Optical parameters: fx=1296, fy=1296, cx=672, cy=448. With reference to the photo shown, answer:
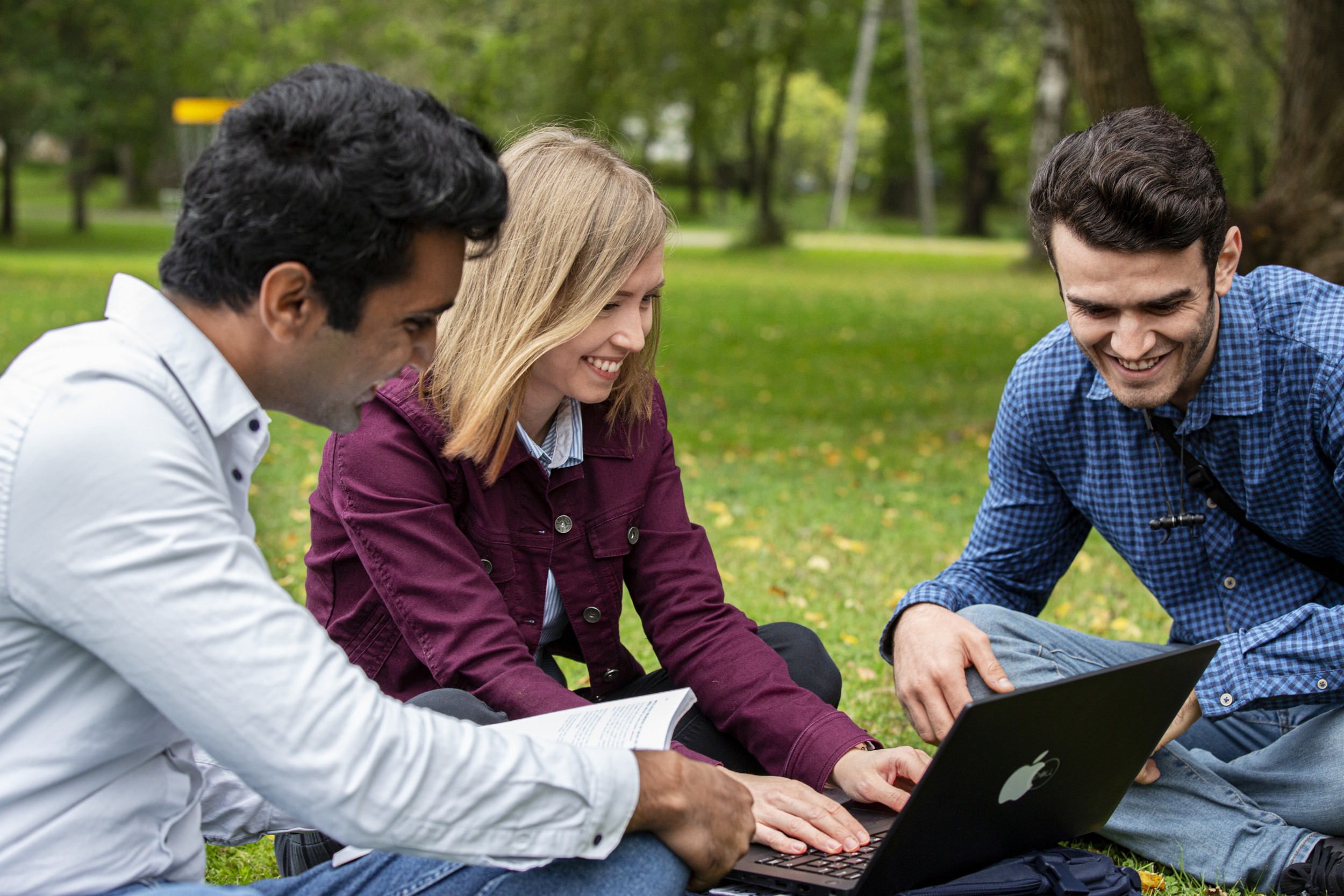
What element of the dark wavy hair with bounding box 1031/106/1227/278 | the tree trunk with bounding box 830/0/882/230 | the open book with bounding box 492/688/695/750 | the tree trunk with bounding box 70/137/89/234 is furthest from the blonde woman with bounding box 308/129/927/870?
the tree trunk with bounding box 70/137/89/234

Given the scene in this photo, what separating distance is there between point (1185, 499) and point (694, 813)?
168cm

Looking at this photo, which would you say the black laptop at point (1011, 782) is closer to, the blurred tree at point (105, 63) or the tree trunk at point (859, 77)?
the blurred tree at point (105, 63)

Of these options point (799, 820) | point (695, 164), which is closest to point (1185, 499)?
point (799, 820)

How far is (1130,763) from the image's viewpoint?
2396mm

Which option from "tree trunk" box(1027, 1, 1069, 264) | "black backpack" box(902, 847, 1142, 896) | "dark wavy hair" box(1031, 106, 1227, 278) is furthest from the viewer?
"tree trunk" box(1027, 1, 1069, 264)

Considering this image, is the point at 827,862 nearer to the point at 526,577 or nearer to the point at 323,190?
the point at 526,577

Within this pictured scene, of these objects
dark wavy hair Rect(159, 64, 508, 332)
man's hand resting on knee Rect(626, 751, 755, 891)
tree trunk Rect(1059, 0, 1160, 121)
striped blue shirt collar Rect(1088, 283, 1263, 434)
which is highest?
tree trunk Rect(1059, 0, 1160, 121)

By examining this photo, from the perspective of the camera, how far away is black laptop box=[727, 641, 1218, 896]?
189 centimetres

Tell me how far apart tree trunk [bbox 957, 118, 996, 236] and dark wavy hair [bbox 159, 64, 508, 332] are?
145ft

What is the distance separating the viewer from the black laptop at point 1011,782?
1.89 m

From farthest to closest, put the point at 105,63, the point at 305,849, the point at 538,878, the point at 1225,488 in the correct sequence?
the point at 105,63 → the point at 1225,488 → the point at 305,849 → the point at 538,878

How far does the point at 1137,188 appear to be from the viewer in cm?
259

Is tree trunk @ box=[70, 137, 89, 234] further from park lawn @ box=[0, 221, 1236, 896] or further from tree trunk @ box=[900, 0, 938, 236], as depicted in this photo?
tree trunk @ box=[900, 0, 938, 236]

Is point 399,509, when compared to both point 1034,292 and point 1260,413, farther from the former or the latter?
point 1034,292
